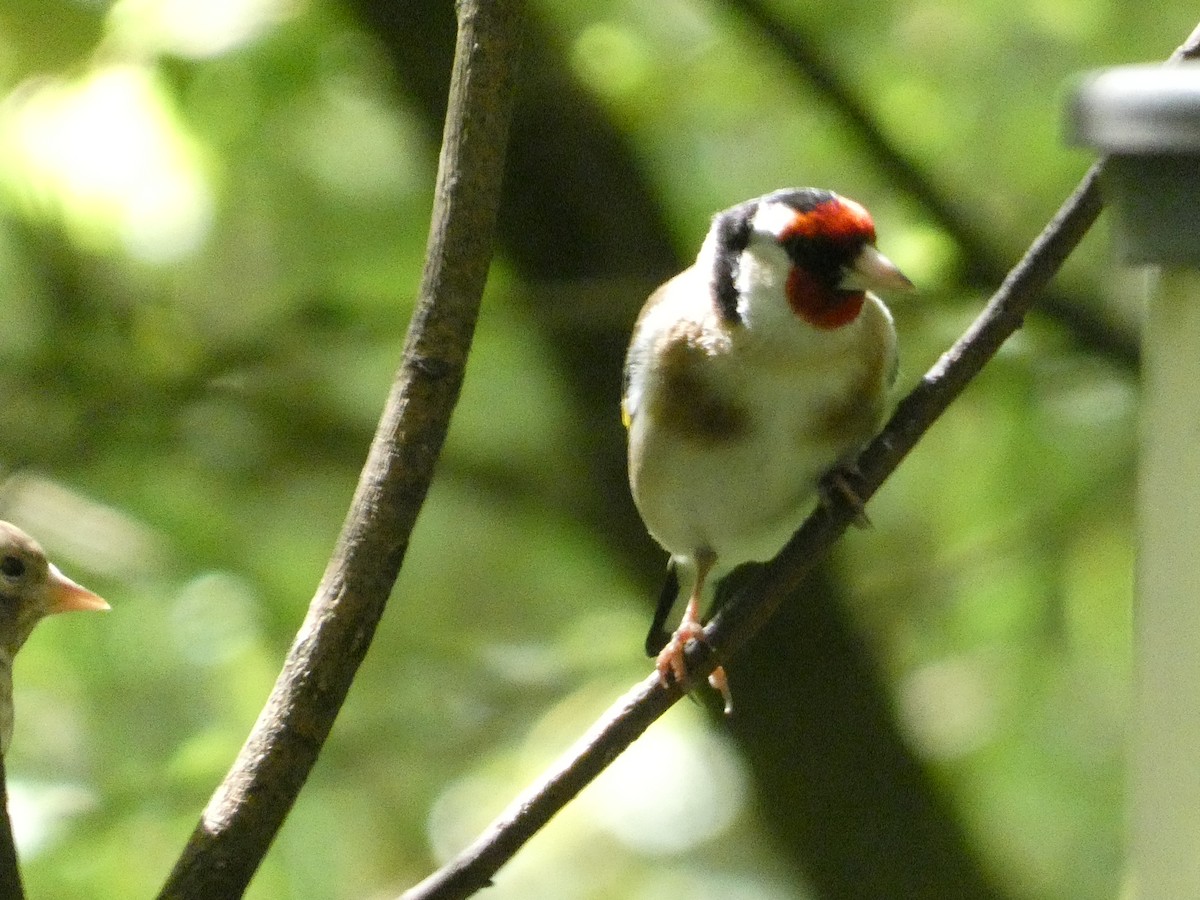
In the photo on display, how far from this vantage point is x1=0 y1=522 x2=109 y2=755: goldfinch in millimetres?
1169

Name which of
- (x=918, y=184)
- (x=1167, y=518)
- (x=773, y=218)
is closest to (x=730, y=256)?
(x=773, y=218)

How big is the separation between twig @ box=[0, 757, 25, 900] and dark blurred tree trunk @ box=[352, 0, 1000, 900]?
1.17 meters

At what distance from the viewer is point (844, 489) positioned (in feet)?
3.66

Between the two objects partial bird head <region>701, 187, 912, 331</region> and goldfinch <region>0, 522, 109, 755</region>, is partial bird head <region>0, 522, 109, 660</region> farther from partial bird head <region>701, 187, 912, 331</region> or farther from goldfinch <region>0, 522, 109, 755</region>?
partial bird head <region>701, 187, 912, 331</region>

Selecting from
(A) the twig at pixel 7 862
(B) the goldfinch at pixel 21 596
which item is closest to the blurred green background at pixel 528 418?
(B) the goldfinch at pixel 21 596

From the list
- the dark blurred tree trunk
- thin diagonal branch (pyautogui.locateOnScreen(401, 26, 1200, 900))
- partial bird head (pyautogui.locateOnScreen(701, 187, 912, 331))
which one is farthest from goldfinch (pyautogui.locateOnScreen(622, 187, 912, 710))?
the dark blurred tree trunk

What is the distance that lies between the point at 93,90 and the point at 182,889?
1.22 meters

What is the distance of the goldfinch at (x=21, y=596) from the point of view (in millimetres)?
1169

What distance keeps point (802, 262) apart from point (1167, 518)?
1.59ft

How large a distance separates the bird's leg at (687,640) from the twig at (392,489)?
0.65ft

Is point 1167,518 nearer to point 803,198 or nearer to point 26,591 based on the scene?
point 803,198

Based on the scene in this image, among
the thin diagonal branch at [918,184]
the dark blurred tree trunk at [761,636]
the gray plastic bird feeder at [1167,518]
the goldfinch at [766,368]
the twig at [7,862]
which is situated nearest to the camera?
the gray plastic bird feeder at [1167,518]

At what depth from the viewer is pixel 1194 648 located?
69 centimetres

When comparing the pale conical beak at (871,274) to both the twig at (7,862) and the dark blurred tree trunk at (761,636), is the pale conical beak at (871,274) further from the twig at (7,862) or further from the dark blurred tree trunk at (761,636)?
the dark blurred tree trunk at (761,636)
